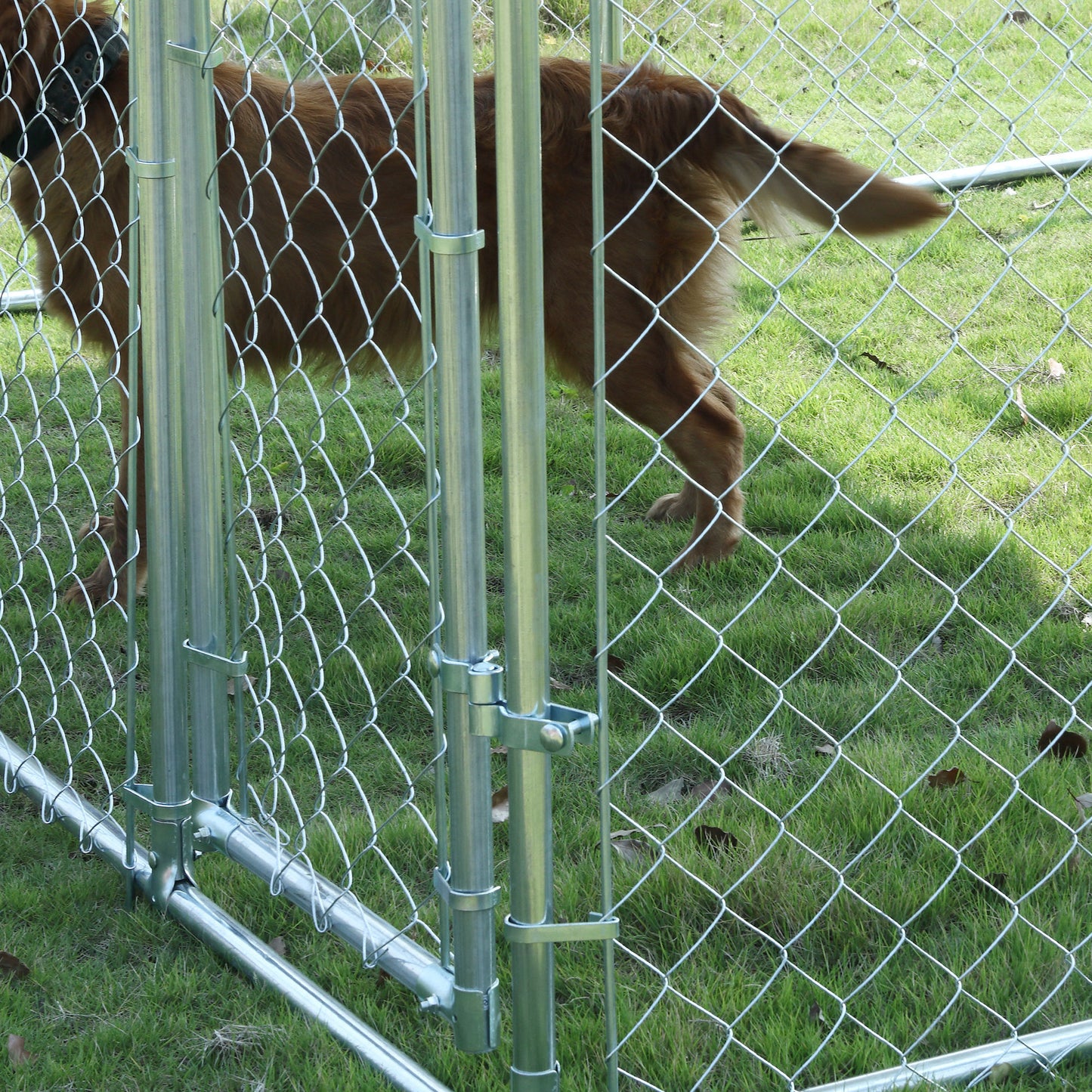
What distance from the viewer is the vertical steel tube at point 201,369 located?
1.78 metres

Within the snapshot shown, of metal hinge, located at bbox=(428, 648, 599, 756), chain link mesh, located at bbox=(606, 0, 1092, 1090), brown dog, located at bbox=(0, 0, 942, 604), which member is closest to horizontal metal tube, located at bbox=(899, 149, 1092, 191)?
chain link mesh, located at bbox=(606, 0, 1092, 1090)

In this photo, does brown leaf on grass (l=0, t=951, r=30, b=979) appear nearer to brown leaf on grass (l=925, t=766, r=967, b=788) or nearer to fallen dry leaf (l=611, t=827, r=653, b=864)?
fallen dry leaf (l=611, t=827, r=653, b=864)

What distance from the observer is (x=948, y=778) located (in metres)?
2.35

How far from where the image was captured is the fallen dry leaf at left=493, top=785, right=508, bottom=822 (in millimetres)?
2400

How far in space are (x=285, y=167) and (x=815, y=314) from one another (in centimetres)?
235

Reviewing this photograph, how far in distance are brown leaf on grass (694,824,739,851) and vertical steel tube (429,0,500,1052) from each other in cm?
70

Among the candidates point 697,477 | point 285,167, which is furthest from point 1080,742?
point 285,167

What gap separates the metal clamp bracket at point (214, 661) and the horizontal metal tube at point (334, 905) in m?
0.24

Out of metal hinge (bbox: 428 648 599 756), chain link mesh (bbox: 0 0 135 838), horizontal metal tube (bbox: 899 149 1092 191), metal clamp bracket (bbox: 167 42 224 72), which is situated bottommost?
chain link mesh (bbox: 0 0 135 838)

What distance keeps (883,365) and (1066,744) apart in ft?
7.21

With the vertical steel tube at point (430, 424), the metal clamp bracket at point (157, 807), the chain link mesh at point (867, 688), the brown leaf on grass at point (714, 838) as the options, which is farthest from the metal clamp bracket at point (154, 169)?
the brown leaf on grass at point (714, 838)

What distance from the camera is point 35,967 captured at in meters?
1.97

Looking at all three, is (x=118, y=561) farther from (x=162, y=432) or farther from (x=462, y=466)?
(x=462, y=466)

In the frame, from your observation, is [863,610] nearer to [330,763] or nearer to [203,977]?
[330,763]
